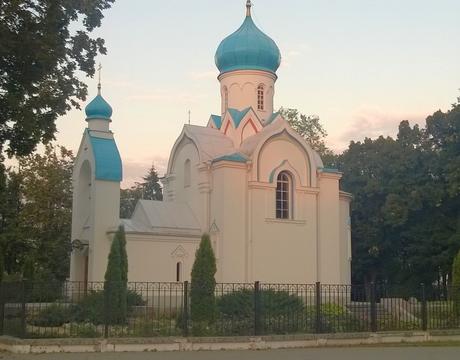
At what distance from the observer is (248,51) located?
26.9m

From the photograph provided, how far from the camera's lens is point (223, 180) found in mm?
23047

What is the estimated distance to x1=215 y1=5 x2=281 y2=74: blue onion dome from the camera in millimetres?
26891

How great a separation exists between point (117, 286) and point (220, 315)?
258cm

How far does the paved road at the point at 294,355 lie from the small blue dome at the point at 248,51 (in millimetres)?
16140

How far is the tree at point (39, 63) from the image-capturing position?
1255 cm

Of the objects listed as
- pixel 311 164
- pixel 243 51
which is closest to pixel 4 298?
pixel 311 164

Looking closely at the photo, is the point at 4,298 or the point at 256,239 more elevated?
the point at 256,239

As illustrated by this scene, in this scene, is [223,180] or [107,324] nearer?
[107,324]

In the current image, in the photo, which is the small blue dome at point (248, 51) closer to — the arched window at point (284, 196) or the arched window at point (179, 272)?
the arched window at point (284, 196)

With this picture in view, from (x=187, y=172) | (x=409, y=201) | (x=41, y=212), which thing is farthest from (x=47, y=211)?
(x=409, y=201)


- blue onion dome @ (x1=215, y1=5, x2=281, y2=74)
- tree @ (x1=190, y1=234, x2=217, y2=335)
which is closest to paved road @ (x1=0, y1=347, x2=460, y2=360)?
tree @ (x1=190, y1=234, x2=217, y2=335)

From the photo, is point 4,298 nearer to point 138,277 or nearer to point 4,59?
point 4,59

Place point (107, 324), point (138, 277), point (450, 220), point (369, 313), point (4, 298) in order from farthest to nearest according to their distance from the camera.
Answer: point (450, 220) < point (138, 277) < point (369, 313) < point (4, 298) < point (107, 324)

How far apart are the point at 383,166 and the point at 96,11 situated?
23.8 metres
